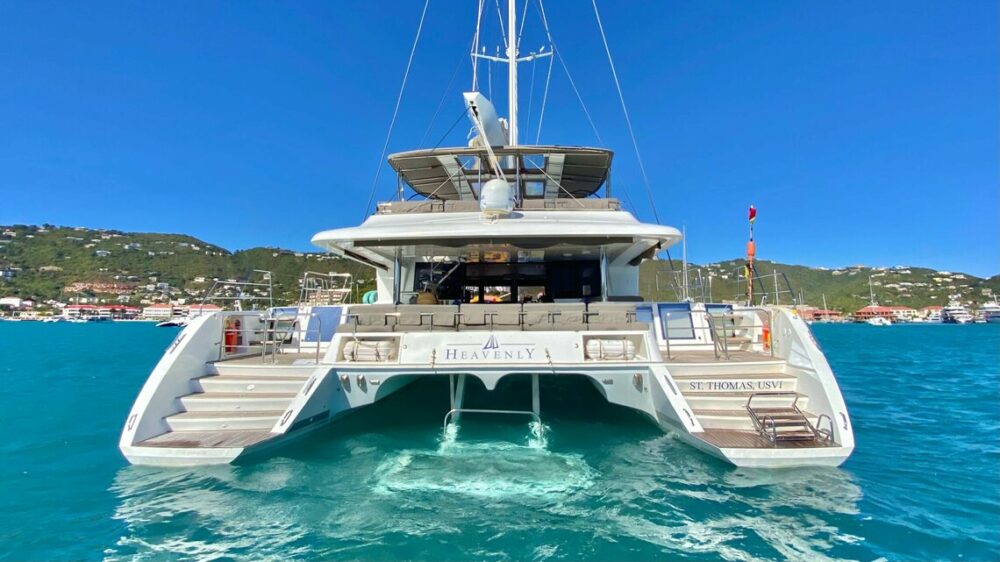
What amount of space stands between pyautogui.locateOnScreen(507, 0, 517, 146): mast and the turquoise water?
7.88 metres

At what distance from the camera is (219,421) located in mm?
5340

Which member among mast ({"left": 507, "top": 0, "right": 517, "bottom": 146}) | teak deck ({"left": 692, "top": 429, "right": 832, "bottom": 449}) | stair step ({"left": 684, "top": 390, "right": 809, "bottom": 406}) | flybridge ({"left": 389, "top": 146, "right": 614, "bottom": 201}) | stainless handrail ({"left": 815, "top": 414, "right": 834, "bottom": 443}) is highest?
mast ({"left": 507, "top": 0, "right": 517, "bottom": 146})

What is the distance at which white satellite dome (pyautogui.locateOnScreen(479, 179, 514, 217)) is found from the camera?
22.9 feet

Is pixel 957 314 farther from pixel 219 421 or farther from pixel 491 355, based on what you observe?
pixel 219 421

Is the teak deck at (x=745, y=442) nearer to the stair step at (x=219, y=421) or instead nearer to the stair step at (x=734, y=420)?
the stair step at (x=734, y=420)

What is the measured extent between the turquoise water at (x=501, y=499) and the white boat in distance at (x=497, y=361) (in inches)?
14.5

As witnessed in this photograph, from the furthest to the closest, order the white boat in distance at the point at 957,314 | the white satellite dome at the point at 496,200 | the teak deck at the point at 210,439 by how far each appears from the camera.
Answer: the white boat in distance at the point at 957,314, the white satellite dome at the point at 496,200, the teak deck at the point at 210,439

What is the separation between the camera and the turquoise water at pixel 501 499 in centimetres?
318

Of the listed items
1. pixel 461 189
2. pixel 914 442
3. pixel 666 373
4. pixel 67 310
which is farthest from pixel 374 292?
pixel 67 310

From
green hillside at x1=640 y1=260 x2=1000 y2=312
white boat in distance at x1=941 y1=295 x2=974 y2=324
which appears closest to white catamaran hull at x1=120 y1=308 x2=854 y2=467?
green hillside at x1=640 y1=260 x2=1000 y2=312

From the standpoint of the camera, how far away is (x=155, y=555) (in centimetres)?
311

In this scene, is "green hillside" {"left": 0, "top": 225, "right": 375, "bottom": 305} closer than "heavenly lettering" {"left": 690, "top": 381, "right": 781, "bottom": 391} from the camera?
No

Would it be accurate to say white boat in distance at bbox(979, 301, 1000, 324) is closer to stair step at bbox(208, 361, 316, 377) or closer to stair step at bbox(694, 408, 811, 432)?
stair step at bbox(694, 408, 811, 432)

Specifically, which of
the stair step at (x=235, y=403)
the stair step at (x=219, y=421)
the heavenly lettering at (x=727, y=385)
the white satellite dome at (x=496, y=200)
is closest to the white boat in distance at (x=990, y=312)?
the heavenly lettering at (x=727, y=385)
